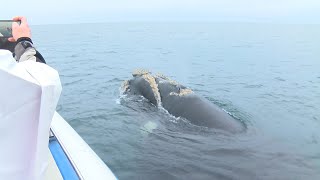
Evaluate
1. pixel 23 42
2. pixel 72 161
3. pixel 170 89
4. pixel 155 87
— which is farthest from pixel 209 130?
pixel 23 42

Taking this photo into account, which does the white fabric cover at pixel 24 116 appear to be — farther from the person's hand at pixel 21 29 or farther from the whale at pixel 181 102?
the whale at pixel 181 102

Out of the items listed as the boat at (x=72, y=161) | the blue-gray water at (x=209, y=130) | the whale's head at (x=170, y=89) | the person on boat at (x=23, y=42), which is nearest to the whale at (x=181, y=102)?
the whale's head at (x=170, y=89)

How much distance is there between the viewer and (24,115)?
196cm

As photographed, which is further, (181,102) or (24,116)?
(181,102)

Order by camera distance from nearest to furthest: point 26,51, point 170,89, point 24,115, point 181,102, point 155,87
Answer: point 24,115
point 26,51
point 181,102
point 170,89
point 155,87

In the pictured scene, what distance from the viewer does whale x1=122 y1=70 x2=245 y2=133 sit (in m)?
9.24

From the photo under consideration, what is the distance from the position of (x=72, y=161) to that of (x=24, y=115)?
5.90ft

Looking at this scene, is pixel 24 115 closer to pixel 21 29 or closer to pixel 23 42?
pixel 23 42

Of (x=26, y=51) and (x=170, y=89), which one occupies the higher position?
(x=26, y=51)

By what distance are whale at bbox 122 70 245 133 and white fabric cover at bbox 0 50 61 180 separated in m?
7.27

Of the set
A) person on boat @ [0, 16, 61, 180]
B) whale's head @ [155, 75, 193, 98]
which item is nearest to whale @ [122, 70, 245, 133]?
whale's head @ [155, 75, 193, 98]

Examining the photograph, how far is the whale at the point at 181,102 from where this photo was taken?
9.24 m

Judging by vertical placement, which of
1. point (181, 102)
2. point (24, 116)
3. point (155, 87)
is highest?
point (24, 116)

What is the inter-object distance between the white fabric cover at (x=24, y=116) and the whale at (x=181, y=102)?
727cm
